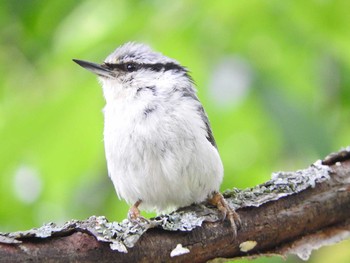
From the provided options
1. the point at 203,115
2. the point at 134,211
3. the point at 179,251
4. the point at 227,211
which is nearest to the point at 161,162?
the point at 134,211

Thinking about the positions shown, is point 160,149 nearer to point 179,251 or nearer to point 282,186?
point 282,186

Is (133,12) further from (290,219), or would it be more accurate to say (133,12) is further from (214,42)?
(290,219)

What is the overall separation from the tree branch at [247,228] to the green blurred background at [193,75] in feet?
0.79

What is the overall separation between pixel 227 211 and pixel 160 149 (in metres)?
0.73

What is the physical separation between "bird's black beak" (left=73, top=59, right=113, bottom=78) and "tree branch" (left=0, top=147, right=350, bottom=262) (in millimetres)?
1176

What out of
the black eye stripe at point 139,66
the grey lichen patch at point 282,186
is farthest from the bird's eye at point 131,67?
the grey lichen patch at point 282,186

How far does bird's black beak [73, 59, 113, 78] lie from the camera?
4.68m

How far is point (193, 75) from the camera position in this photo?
4469mm

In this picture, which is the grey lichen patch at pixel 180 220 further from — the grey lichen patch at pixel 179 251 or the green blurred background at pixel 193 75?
the green blurred background at pixel 193 75

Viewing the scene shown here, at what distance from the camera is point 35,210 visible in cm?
507

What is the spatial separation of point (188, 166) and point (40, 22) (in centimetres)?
132


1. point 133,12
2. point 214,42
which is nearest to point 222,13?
point 214,42

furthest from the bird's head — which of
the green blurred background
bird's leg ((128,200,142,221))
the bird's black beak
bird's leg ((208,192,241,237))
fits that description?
bird's leg ((208,192,241,237))

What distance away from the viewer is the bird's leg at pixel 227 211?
3828mm
